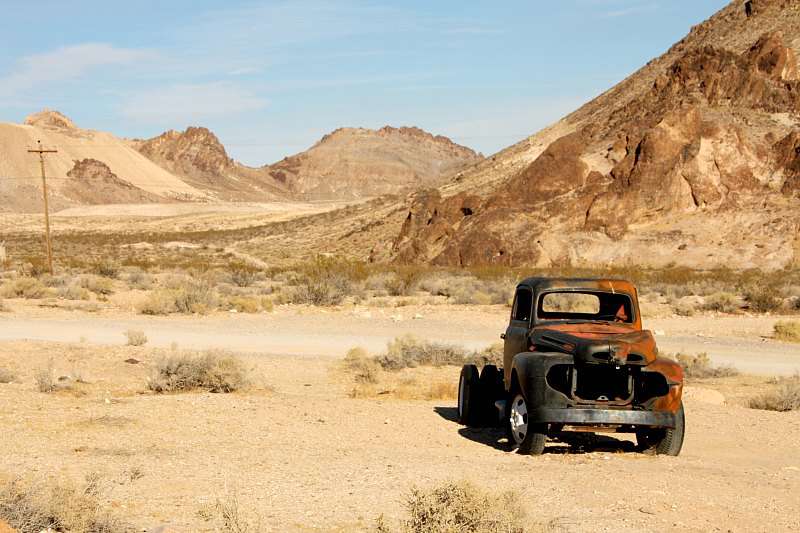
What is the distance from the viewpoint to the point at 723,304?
26.7 m

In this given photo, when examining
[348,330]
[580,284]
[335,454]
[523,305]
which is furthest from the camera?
[348,330]

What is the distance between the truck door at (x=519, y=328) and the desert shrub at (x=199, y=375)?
4216mm

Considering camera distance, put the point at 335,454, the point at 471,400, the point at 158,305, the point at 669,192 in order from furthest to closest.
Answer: the point at 669,192, the point at 158,305, the point at 471,400, the point at 335,454

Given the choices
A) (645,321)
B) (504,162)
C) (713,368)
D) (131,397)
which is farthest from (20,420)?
(504,162)

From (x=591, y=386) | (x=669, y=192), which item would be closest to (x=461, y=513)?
(x=591, y=386)

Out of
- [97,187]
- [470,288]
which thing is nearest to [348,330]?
[470,288]

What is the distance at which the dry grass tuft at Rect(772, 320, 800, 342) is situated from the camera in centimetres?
2088

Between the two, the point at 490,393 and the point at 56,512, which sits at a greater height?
the point at 56,512

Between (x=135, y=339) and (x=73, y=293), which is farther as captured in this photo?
(x=73, y=293)

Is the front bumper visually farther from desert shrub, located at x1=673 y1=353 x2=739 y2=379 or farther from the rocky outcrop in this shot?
the rocky outcrop

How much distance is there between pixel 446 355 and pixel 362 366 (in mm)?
2134

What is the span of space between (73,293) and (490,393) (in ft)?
71.3

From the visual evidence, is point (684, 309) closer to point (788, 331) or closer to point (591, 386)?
point (788, 331)

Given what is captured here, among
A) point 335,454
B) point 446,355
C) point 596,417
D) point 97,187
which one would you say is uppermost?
point 97,187
